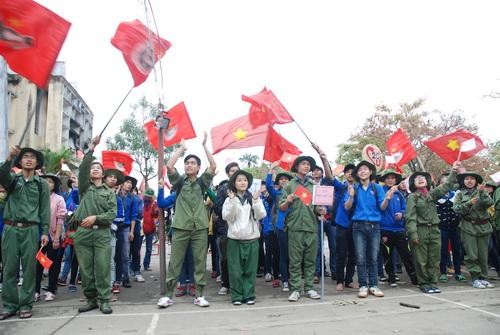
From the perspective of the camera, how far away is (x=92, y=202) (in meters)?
5.73

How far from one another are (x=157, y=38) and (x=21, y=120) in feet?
68.6

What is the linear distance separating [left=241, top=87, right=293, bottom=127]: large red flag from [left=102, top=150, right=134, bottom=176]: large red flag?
2.68 metres

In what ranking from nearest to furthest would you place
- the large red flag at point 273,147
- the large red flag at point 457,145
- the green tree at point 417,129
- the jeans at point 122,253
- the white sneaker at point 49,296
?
1. the white sneaker at point 49,296
2. the jeans at point 122,253
3. the large red flag at point 457,145
4. the large red flag at point 273,147
5. the green tree at point 417,129

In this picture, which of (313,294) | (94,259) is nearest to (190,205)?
(94,259)

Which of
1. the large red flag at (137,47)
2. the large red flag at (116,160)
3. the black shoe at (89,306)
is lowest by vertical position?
the black shoe at (89,306)

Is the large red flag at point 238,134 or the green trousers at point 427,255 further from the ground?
the large red flag at point 238,134

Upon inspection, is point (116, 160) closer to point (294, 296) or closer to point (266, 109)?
point (266, 109)

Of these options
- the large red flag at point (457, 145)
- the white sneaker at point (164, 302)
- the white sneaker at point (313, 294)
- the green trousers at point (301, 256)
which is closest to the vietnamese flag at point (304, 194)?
the green trousers at point (301, 256)

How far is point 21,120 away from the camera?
24000mm

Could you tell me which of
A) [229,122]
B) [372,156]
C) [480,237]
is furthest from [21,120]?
[480,237]

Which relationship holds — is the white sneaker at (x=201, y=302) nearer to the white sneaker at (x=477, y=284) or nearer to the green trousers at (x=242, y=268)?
the green trousers at (x=242, y=268)

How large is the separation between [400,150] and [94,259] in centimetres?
706

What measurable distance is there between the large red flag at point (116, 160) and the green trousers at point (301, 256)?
3.78 metres

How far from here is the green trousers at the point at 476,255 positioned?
282 inches
